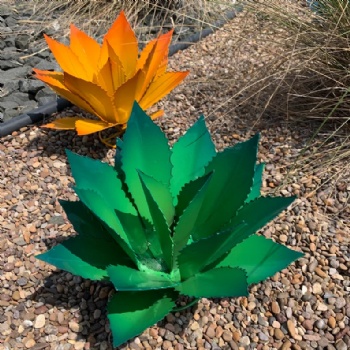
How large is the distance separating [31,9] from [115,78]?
176cm

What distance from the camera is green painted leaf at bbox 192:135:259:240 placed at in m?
1.29

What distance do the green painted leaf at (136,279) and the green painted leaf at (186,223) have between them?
7 centimetres

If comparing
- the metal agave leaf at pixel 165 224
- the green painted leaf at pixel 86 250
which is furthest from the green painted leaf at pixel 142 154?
the green painted leaf at pixel 86 250

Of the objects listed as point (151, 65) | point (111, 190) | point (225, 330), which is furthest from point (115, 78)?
point (225, 330)

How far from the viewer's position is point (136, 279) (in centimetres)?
121

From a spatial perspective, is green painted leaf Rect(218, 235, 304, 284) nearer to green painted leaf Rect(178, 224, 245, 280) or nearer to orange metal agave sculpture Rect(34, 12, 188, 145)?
green painted leaf Rect(178, 224, 245, 280)

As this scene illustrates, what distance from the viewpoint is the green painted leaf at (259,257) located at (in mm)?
1262

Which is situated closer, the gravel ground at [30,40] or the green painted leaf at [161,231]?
the green painted leaf at [161,231]

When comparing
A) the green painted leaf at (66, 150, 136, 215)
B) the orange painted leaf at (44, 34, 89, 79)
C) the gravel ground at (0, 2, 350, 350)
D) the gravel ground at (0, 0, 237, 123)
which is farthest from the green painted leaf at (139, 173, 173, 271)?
the gravel ground at (0, 0, 237, 123)

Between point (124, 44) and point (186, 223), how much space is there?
3.37 feet

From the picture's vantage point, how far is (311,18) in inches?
89.4

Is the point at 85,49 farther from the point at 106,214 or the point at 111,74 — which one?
the point at 106,214

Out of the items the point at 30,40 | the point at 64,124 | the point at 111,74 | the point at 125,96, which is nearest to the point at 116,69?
the point at 111,74

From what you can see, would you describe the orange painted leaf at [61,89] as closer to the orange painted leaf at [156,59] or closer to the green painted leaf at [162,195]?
the orange painted leaf at [156,59]
